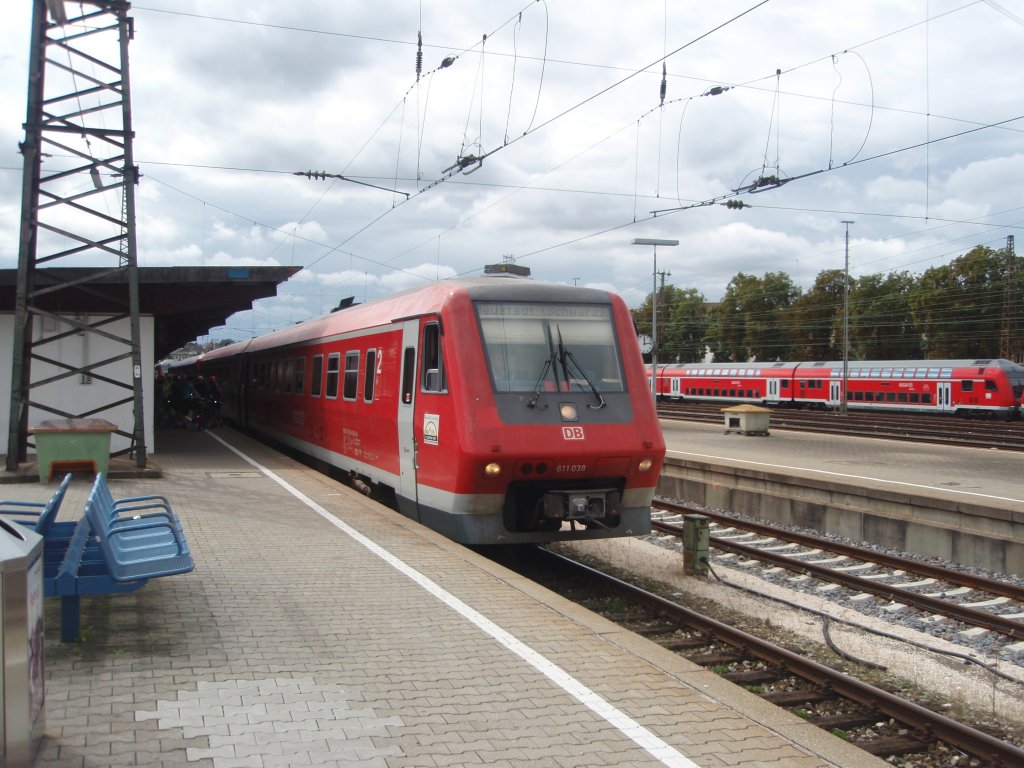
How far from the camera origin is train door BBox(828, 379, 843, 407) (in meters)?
44.1

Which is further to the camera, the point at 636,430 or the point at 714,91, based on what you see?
the point at 714,91

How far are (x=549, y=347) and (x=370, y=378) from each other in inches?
134

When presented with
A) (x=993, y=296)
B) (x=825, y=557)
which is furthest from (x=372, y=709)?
(x=993, y=296)

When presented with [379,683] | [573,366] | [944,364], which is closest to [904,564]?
[573,366]

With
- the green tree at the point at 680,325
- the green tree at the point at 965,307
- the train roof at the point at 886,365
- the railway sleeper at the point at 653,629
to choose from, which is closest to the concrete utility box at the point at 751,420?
the train roof at the point at 886,365

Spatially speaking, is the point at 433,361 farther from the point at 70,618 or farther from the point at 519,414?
the point at 70,618

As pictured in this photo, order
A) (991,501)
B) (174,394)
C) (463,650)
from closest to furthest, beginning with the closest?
(463,650)
(991,501)
(174,394)

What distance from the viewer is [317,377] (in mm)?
16031

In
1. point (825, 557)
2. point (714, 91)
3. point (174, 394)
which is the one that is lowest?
point (825, 557)

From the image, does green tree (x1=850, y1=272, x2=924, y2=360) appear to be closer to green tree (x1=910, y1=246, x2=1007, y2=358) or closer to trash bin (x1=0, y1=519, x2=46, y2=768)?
green tree (x1=910, y1=246, x2=1007, y2=358)

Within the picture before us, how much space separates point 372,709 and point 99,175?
41.2ft

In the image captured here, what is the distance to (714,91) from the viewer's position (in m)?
14.6

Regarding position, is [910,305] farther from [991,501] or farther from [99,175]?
[99,175]

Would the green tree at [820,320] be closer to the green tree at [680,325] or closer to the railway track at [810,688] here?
the green tree at [680,325]
